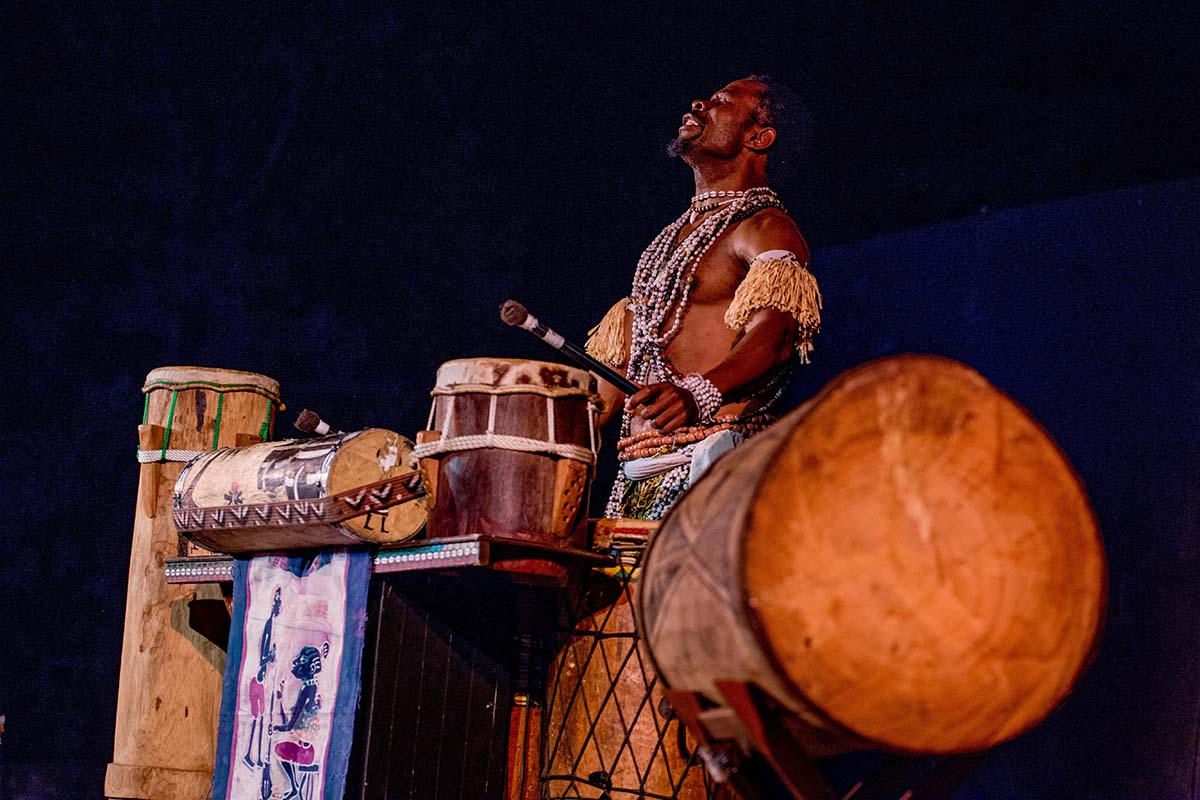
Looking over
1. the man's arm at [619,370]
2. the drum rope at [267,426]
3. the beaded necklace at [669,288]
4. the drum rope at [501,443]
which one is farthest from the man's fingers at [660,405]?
the drum rope at [267,426]

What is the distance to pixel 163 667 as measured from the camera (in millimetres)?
3596

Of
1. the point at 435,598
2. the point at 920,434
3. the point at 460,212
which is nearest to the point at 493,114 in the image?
the point at 460,212

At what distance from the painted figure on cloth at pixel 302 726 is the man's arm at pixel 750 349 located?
0.90 metres

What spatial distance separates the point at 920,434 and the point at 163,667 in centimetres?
255

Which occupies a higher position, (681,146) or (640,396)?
(681,146)

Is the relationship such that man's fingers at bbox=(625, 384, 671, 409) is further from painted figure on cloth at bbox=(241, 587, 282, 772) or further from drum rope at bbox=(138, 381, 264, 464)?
drum rope at bbox=(138, 381, 264, 464)

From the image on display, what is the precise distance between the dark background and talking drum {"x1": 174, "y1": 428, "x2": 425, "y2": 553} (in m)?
1.29

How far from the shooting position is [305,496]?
2803mm

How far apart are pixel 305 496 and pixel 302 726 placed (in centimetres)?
51

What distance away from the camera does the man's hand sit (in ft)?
9.69

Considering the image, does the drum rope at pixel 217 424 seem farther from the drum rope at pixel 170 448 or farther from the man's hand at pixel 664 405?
the man's hand at pixel 664 405

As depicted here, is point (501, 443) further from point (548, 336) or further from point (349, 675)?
point (349, 675)

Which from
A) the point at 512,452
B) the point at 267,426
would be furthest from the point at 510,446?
the point at 267,426

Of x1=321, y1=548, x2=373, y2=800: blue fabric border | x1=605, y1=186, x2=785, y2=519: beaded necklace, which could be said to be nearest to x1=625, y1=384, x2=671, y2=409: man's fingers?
x1=605, y1=186, x2=785, y2=519: beaded necklace
